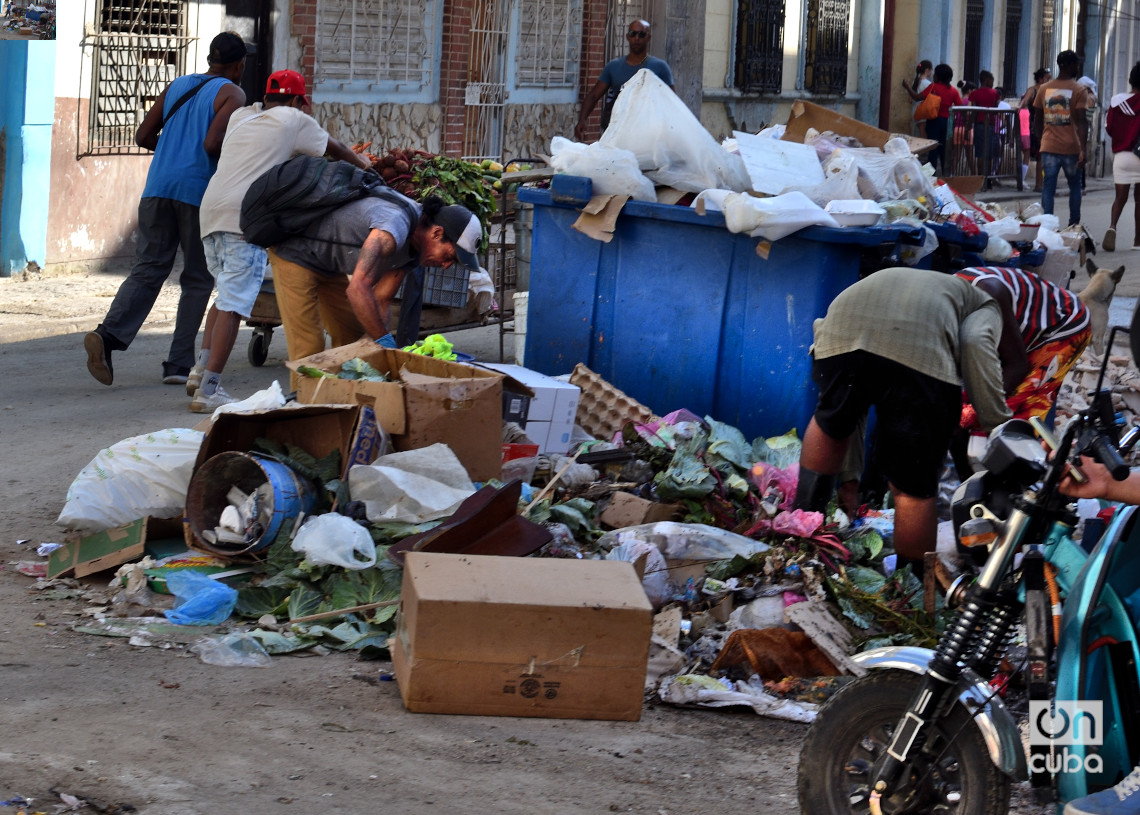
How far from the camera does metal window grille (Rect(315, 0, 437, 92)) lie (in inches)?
508

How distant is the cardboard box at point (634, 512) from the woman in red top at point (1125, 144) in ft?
33.0

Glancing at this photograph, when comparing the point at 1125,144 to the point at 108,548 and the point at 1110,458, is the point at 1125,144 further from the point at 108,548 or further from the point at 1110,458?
the point at 1110,458

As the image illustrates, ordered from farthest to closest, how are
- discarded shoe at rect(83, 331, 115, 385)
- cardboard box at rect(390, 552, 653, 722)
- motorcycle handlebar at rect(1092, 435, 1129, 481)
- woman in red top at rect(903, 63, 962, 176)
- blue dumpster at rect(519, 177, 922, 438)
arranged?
woman in red top at rect(903, 63, 962, 176) → discarded shoe at rect(83, 331, 115, 385) → blue dumpster at rect(519, 177, 922, 438) → cardboard box at rect(390, 552, 653, 722) → motorcycle handlebar at rect(1092, 435, 1129, 481)

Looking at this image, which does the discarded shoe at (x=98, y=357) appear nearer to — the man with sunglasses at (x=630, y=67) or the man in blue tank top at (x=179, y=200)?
the man in blue tank top at (x=179, y=200)

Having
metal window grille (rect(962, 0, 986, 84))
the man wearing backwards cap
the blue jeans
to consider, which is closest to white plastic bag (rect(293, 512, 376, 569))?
the man wearing backwards cap

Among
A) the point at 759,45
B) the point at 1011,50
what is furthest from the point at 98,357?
the point at 1011,50

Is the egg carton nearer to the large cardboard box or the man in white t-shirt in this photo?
the large cardboard box

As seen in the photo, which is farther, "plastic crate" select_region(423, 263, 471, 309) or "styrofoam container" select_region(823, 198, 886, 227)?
"plastic crate" select_region(423, 263, 471, 309)

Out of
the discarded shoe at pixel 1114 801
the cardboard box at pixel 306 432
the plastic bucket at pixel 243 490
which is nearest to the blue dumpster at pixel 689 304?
the cardboard box at pixel 306 432

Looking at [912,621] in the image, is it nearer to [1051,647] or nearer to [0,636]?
[1051,647]

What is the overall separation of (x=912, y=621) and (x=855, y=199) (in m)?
2.66

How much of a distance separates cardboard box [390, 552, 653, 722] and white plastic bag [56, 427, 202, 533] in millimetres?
1469

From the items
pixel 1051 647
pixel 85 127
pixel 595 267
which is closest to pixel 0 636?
pixel 1051 647

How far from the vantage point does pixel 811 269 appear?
6.28 meters
